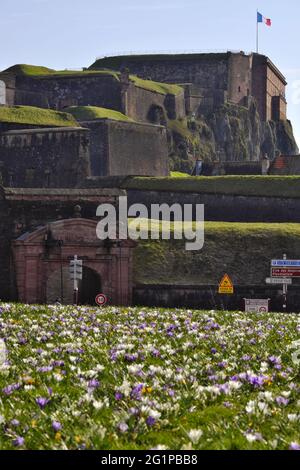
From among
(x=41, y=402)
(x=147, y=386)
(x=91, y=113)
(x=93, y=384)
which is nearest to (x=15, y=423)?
(x=41, y=402)

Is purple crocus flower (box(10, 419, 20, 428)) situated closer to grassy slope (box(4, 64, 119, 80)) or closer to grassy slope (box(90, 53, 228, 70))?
grassy slope (box(4, 64, 119, 80))

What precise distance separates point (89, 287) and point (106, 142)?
3264cm

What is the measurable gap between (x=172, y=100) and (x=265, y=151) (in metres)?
27.1

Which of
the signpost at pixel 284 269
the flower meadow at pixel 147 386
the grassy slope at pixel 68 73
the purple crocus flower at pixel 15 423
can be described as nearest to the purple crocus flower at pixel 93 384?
the flower meadow at pixel 147 386

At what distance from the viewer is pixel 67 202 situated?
4116cm

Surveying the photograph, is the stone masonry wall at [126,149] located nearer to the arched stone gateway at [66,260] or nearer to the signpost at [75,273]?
the arched stone gateway at [66,260]

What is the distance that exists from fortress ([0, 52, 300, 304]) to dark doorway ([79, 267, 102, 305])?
3.7 inches

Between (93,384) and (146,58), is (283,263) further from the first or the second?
(146,58)

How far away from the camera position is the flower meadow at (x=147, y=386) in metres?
9.82

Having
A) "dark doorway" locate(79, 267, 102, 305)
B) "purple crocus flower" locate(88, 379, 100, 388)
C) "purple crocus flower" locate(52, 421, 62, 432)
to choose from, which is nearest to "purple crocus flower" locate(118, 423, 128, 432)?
"purple crocus flower" locate(52, 421, 62, 432)

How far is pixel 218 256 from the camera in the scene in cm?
→ 4309

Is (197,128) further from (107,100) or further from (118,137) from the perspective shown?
(118,137)

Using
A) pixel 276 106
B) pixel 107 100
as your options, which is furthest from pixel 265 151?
pixel 107 100

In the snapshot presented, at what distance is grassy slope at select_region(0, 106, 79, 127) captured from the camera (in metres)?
63.9
